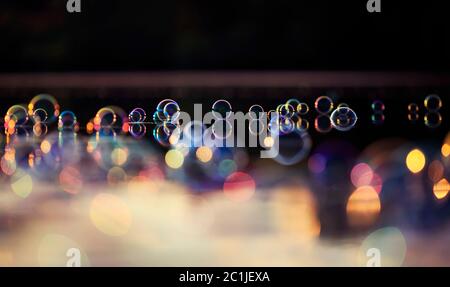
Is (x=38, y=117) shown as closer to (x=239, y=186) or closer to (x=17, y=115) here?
(x=17, y=115)

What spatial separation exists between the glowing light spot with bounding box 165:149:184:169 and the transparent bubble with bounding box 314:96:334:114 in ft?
2.56

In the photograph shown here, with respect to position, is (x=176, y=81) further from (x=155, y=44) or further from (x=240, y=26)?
(x=240, y=26)

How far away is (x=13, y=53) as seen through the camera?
3.00 m

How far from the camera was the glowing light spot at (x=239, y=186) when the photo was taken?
121 inches

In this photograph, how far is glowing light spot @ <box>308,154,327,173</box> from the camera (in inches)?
122

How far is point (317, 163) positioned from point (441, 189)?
585mm

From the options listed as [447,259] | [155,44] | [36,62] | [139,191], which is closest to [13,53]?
[36,62]

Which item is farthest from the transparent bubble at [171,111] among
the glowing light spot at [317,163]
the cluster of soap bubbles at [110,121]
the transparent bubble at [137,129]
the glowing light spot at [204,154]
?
the glowing light spot at [317,163]

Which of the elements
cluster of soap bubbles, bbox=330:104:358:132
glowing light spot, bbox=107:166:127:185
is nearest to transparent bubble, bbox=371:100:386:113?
cluster of soap bubbles, bbox=330:104:358:132

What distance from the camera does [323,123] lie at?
287cm

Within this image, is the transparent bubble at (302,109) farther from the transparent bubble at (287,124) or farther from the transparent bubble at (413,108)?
the transparent bubble at (413,108)

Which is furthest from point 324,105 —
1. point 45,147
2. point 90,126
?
point 45,147

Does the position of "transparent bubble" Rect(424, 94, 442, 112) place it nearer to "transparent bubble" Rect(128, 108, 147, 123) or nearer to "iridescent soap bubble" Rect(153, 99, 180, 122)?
"iridescent soap bubble" Rect(153, 99, 180, 122)

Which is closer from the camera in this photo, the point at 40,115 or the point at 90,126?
the point at 40,115
